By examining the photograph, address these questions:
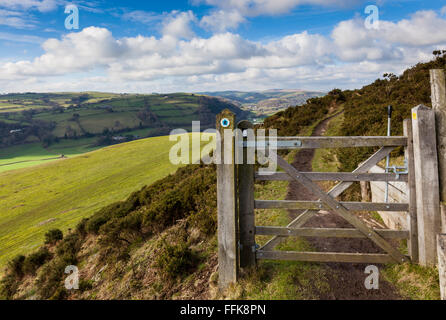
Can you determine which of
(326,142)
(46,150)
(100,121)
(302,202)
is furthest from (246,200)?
(100,121)

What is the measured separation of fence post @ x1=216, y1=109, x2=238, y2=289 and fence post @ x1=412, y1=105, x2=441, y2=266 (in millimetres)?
3335

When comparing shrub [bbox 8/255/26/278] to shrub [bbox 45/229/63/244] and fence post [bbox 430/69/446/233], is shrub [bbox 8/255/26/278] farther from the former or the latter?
fence post [bbox 430/69/446/233]

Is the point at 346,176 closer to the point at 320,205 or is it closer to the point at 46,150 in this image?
the point at 320,205

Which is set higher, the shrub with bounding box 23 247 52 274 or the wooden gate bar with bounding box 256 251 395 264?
Result: the wooden gate bar with bounding box 256 251 395 264

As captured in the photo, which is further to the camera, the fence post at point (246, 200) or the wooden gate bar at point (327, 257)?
the wooden gate bar at point (327, 257)

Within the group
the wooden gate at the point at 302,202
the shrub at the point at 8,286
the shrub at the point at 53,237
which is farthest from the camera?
the shrub at the point at 53,237

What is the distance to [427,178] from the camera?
4422mm

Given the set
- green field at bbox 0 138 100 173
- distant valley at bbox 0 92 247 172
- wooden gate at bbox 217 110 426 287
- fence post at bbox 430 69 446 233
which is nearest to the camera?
fence post at bbox 430 69 446 233

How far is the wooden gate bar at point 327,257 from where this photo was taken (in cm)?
473

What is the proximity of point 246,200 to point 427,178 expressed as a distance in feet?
10.8

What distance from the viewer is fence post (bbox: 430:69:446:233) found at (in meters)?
4.25

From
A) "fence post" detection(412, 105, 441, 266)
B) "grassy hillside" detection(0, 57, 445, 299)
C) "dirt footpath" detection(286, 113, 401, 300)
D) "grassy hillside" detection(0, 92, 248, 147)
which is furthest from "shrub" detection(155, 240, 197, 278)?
"grassy hillside" detection(0, 92, 248, 147)

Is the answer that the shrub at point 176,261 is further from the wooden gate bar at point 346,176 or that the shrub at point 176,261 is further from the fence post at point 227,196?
the wooden gate bar at point 346,176

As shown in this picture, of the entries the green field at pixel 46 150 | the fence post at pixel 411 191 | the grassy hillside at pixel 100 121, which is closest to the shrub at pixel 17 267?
the fence post at pixel 411 191
